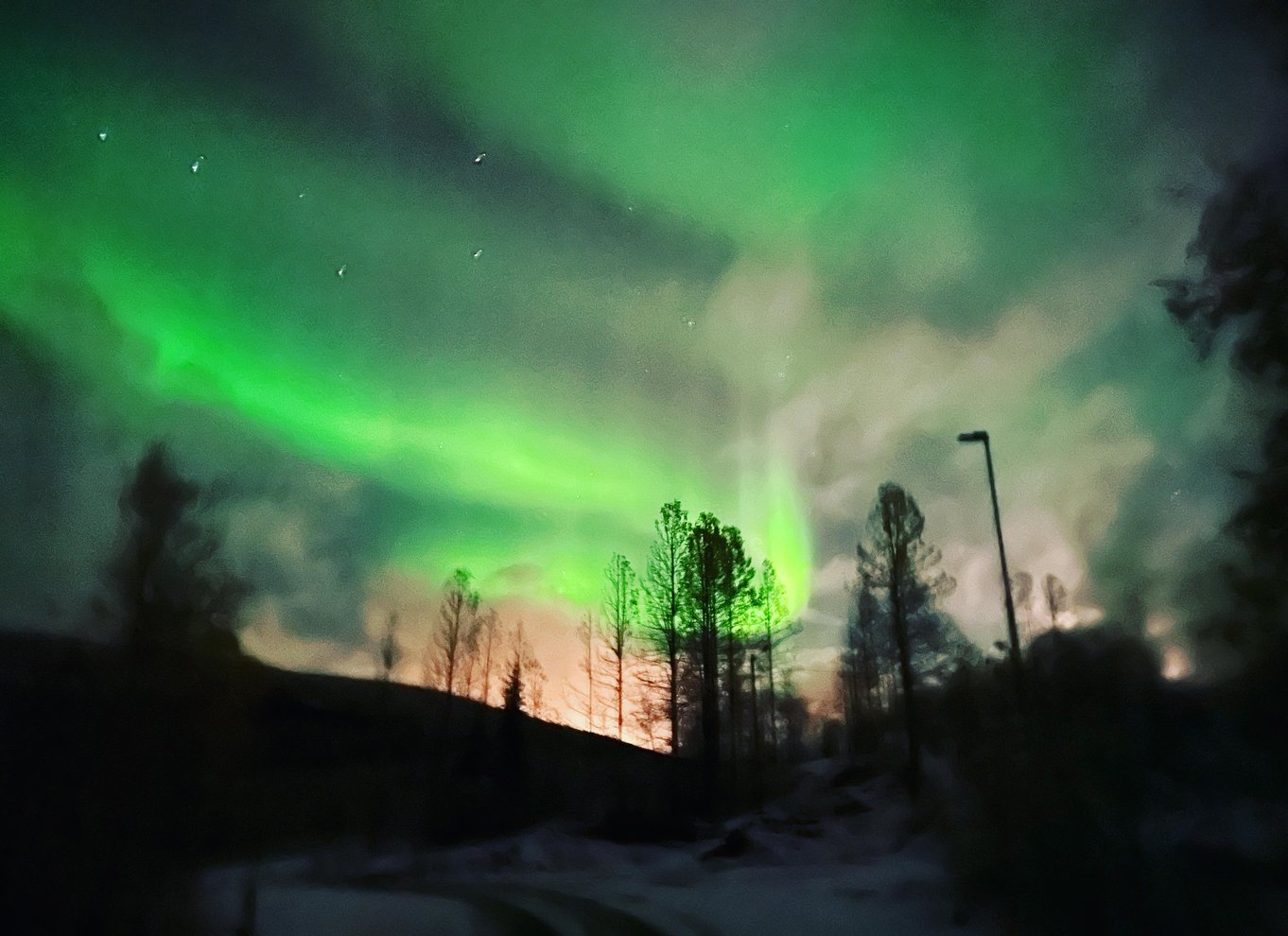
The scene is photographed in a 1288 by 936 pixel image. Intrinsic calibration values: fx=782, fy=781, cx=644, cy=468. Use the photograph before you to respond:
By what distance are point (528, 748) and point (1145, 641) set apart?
12.6 metres

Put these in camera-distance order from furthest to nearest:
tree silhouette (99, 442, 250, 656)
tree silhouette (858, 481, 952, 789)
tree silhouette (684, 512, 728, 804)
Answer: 1. tree silhouette (684, 512, 728, 804)
2. tree silhouette (858, 481, 952, 789)
3. tree silhouette (99, 442, 250, 656)

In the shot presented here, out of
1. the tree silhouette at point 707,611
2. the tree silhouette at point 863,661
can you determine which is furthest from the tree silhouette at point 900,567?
the tree silhouette at point 707,611

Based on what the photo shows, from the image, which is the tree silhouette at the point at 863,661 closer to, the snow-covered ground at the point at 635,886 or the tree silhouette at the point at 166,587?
the snow-covered ground at the point at 635,886

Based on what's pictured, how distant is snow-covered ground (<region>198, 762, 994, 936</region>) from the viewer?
7.73 metres

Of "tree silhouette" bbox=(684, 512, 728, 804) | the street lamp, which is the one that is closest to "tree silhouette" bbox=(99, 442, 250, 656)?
the street lamp

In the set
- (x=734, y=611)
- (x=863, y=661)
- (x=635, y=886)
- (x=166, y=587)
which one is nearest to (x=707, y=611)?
(x=734, y=611)

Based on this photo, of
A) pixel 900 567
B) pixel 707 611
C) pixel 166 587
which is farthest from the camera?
pixel 707 611

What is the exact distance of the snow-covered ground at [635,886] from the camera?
25.3ft

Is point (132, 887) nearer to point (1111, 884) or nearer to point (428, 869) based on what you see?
point (428, 869)

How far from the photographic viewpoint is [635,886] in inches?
463

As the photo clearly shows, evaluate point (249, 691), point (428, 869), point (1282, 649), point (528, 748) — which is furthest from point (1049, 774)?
point (528, 748)

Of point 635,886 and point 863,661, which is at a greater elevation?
point 863,661

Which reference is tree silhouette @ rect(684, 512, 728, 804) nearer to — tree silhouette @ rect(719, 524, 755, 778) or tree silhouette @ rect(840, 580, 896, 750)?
tree silhouette @ rect(719, 524, 755, 778)

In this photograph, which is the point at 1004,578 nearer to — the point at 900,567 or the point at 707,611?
the point at 900,567
